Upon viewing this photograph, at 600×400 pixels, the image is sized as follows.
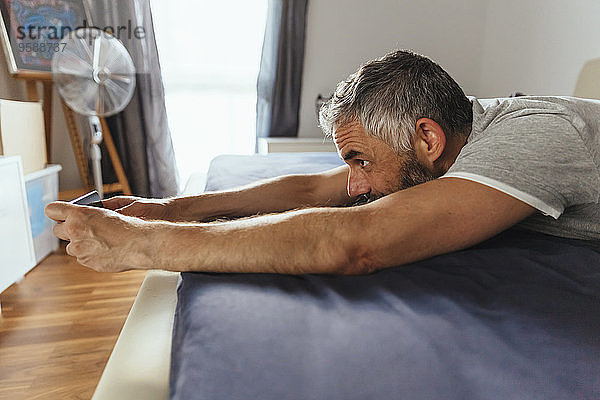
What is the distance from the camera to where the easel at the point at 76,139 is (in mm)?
2998

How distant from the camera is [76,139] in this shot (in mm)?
3137

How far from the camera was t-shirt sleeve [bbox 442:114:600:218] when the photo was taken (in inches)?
33.4

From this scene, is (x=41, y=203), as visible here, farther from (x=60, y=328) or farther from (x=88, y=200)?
(x=88, y=200)

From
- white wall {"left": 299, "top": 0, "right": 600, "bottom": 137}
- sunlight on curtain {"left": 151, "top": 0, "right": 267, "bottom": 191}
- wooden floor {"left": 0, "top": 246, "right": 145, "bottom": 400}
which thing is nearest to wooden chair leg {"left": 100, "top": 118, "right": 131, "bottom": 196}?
sunlight on curtain {"left": 151, "top": 0, "right": 267, "bottom": 191}

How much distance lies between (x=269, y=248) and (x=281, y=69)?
2894mm

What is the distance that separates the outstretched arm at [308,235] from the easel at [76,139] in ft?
7.93

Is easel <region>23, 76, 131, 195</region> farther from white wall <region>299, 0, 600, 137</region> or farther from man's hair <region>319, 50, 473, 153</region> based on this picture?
man's hair <region>319, 50, 473, 153</region>

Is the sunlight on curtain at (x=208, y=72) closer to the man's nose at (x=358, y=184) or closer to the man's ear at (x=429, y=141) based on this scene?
the man's nose at (x=358, y=184)

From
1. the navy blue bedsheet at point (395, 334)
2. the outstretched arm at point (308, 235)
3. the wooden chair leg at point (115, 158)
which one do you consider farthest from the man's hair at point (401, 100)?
the wooden chair leg at point (115, 158)

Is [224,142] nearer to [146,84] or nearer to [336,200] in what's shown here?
[146,84]

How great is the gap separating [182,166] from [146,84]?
0.63 m

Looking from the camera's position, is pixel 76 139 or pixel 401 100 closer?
pixel 401 100

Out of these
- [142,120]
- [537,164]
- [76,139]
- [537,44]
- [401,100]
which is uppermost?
[537,44]

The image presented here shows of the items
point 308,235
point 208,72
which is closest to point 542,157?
point 308,235
